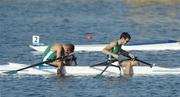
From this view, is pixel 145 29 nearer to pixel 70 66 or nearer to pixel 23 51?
pixel 23 51

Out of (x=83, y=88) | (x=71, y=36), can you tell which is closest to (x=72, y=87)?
Result: (x=83, y=88)

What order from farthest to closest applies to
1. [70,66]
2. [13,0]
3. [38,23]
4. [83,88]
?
[13,0] < [38,23] < [70,66] < [83,88]

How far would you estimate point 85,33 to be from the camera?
191 ft

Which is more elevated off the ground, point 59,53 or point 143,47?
point 59,53

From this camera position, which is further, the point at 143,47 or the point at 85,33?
the point at 85,33

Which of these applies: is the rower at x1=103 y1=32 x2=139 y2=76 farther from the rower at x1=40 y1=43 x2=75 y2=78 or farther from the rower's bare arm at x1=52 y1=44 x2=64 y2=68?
the rower's bare arm at x1=52 y1=44 x2=64 y2=68

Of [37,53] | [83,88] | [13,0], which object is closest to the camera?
[83,88]

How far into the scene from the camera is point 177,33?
58.7 metres

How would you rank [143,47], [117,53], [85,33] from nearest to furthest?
1. [117,53]
2. [143,47]
3. [85,33]

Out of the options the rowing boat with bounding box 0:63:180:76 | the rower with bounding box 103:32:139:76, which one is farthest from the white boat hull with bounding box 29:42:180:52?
the rower with bounding box 103:32:139:76

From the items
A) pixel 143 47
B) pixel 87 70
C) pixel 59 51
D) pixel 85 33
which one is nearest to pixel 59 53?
pixel 59 51

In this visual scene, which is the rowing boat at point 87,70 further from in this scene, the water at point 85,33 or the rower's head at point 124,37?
the rower's head at point 124,37

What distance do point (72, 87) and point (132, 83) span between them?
236 cm

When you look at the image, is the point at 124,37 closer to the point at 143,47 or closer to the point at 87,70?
the point at 87,70
